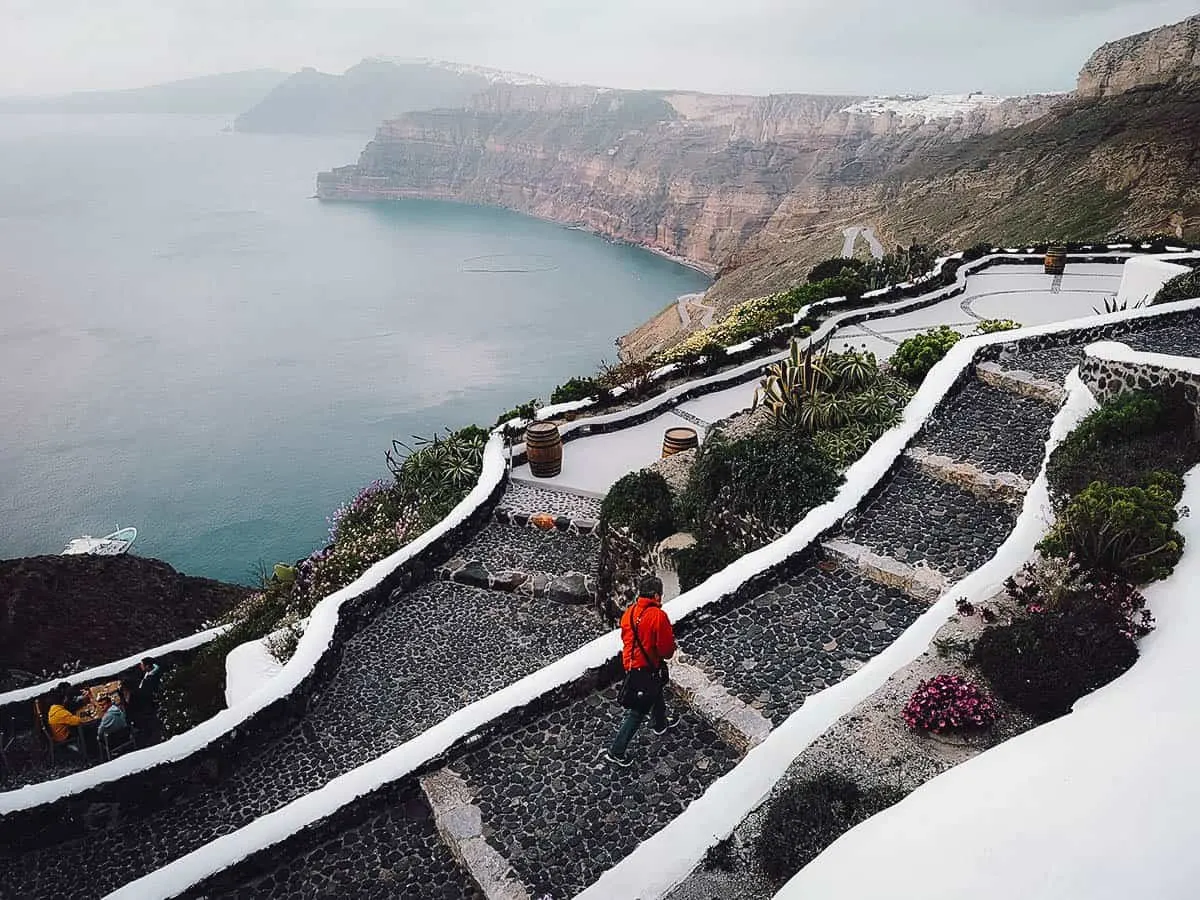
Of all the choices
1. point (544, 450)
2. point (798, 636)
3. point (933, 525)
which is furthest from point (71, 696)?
point (933, 525)

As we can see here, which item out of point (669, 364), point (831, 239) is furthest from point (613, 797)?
point (831, 239)

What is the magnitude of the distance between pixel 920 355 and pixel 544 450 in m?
5.36

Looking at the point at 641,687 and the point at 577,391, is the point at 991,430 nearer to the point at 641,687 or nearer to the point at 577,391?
the point at 641,687

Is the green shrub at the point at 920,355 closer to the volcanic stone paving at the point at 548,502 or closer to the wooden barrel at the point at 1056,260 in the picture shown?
the volcanic stone paving at the point at 548,502

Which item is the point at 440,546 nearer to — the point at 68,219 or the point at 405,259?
the point at 405,259

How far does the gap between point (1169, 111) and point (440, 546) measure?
54.4m

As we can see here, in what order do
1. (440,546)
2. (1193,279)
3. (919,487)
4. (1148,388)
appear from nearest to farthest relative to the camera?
1. (1148,388)
2. (919,487)
3. (440,546)
4. (1193,279)

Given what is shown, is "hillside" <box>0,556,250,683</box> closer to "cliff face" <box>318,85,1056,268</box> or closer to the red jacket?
the red jacket

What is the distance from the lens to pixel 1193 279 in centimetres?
1149

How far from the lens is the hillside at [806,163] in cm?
4194

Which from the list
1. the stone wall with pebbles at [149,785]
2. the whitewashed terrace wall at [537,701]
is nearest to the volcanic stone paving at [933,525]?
the whitewashed terrace wall at [537,701]

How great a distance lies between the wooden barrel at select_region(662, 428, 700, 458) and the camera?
1062 cm

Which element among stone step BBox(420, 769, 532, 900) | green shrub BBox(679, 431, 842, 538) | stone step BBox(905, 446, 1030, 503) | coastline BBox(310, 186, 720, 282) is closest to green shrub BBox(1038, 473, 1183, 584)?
stone step BBox(905, 446, 1030, 503)

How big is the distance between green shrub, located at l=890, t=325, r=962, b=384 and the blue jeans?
7449 mm
